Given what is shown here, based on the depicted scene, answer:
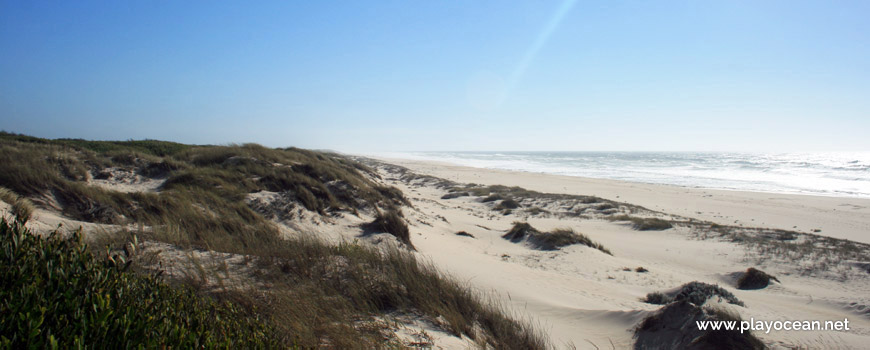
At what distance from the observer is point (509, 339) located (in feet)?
11.9

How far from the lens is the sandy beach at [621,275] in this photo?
4.90 meters

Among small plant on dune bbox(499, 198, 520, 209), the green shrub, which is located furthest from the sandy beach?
the green shrub

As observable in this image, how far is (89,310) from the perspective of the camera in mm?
1922

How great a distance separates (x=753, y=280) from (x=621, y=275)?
2558 millimetres

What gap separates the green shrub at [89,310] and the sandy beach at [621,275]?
11.6 ft

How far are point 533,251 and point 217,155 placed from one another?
1212 centimetres

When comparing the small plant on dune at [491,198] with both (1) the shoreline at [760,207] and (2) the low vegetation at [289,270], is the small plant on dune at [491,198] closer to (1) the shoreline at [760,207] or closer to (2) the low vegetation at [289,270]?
(1) the shoreline at [760,207]

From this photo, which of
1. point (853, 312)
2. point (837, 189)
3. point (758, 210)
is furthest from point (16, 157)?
point (837, 189)

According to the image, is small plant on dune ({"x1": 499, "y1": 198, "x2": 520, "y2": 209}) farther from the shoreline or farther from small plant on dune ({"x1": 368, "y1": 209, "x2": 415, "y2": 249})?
small plant on dune ({"x1": 368, "y1": 209, "x2": 415, "y2": 249})

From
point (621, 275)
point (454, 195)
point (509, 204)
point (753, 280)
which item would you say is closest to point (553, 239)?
point (621, 275)

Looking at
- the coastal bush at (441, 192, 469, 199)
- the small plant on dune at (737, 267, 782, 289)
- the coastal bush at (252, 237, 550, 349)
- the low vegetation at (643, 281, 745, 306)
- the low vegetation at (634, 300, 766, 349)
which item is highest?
the coastal bush at (252, 237, 550, 349)

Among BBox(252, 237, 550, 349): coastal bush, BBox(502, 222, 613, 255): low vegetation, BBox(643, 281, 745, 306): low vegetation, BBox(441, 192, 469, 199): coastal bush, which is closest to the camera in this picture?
BBox(252, 237, 550, 349): coastal bush

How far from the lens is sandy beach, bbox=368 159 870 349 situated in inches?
193

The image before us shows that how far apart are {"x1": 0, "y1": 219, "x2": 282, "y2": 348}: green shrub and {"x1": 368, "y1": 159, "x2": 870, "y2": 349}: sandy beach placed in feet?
11.6
